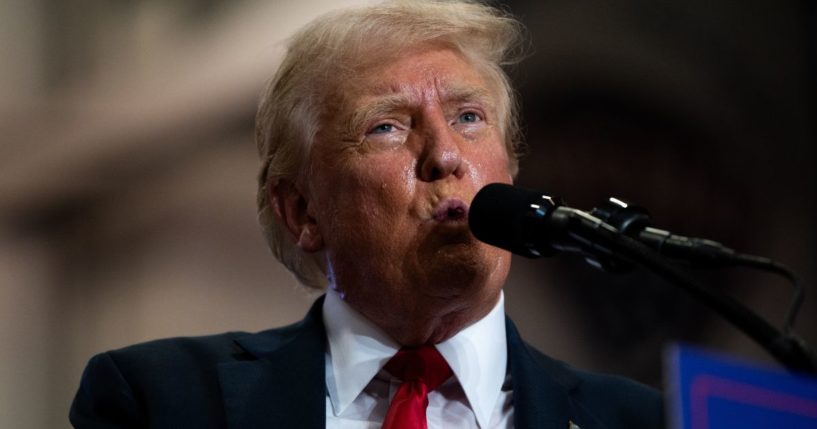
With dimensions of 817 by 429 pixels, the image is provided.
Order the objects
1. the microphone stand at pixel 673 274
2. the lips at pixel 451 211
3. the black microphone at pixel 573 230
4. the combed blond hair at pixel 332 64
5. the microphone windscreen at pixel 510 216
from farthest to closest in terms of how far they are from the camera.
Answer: the combed blond hair at pixel 332 64 < the lips at pixel 451 211 < the microphone windscreen at pixel 510 216 < the black microphone at pixel 573 230 < the microphone stand at pixel 673 274

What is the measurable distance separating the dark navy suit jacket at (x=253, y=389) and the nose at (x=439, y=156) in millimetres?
384

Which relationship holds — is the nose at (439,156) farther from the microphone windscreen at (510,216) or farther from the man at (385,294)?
the microphone windscreen at (510,216)

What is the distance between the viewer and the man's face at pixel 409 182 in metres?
1.69

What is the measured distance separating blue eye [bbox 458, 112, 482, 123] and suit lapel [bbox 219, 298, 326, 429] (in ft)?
1.50

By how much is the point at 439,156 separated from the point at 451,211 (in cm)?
9

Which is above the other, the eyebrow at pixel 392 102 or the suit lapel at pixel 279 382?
the eyebrow at pixel 392 102

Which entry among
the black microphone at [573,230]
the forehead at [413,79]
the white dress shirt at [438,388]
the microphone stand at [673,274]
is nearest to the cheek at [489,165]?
the forehead at [413,79]

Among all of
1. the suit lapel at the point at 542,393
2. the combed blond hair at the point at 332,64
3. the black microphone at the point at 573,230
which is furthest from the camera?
the combed blond hair at the point at 332,64

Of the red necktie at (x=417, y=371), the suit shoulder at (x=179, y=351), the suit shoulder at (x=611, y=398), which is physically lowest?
the suit shoulder at (x=611, y=398)

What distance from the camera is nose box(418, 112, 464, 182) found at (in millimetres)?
1703

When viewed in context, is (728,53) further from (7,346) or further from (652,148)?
(7,346)

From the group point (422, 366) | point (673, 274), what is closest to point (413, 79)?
point (422, 366)

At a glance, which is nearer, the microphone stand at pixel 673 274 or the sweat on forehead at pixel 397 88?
the microphone stand at pixel 673 274

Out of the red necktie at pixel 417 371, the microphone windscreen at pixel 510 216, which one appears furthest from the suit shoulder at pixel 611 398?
the microphone windscreen at pixel 510 216
